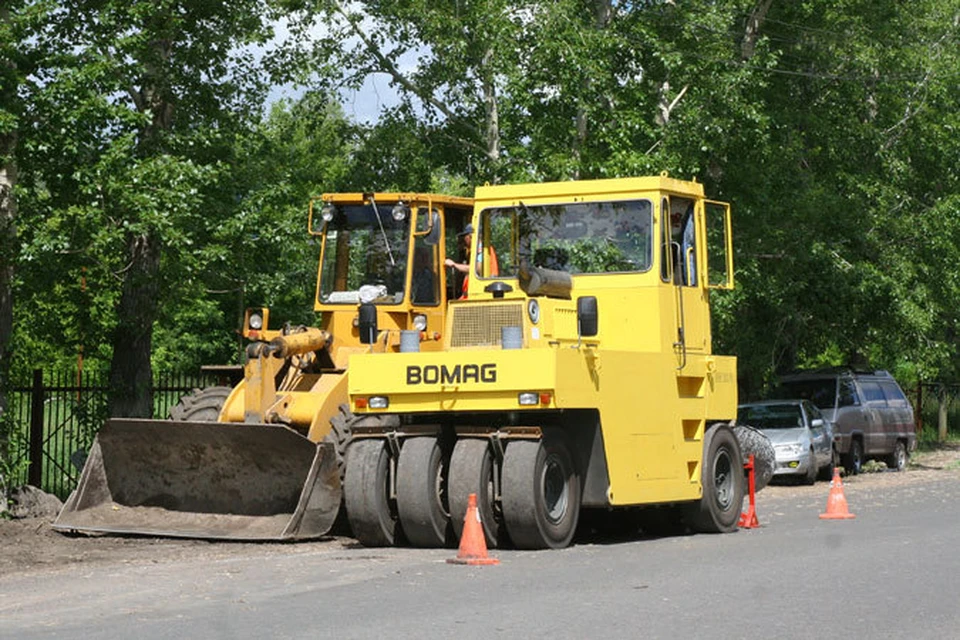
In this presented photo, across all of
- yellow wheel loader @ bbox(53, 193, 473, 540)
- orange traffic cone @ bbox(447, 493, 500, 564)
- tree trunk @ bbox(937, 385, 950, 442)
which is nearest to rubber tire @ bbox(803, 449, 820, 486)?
yellow wheel loader @ bbox(53, 193, 473, 540)

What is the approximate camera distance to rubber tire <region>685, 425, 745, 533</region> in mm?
17016

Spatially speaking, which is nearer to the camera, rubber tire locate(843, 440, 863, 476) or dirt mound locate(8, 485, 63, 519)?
dirt mound locate(8, 485, 63, 519)

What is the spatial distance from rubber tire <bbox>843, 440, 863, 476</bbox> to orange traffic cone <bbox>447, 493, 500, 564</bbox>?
19.3 meters

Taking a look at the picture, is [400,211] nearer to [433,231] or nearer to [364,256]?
[433,231]

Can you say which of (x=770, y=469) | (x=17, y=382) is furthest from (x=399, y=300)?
(x=17, y=382)

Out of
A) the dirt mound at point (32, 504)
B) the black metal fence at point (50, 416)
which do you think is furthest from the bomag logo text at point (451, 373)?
the black metal fence at point (50, 416)

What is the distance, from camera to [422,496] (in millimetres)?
14875

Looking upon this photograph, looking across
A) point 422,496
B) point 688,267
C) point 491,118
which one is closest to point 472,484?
point 422,496

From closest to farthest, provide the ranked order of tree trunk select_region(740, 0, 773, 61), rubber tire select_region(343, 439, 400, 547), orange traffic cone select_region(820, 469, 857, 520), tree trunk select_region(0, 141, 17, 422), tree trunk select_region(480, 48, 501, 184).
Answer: rubber tire select_region(343, 439, 400, 547)
tree trunk select_region(0, 141, 17, 422)
orange traffic cone select_region(820, 469, 857, 520)
tree trunk select_region(480, 48, 501, 184)
tree trunk select_region(740, 0, 773, 61)

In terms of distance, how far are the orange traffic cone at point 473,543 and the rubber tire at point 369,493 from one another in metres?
1.79

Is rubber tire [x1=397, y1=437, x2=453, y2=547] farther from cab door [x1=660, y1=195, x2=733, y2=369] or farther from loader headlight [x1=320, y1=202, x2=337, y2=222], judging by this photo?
loader headlight [x1=320, y1=202, x2=337, y2=222]

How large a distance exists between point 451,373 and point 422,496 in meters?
1.18

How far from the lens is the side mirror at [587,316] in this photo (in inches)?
599

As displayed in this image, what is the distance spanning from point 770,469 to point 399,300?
5.81m
